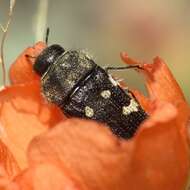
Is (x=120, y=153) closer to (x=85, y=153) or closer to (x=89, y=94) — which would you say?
(x=85, y=153)

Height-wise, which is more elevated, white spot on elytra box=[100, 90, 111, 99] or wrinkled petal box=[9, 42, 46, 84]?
white spot on elytra box=[100, 90, 111, 99]

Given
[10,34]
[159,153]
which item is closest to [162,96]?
[159,153]

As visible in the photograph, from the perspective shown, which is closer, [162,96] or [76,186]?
[76,186]

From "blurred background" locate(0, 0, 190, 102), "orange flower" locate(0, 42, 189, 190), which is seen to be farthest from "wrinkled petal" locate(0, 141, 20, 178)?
"blurred background" locate(0, 0, 190, 102)

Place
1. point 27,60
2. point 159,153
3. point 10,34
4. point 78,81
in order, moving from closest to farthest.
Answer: point 159,153 < point 78,81 < point 27,60 < point 10,34

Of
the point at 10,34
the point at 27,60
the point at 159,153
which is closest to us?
the point at 159,153

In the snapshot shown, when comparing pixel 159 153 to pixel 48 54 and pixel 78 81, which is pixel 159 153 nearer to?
pixel 78 81

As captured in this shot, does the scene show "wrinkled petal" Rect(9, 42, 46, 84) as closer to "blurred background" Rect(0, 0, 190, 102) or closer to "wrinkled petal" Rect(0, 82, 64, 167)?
"wrinkled petal" Rect(0, 82, 64, 167)
